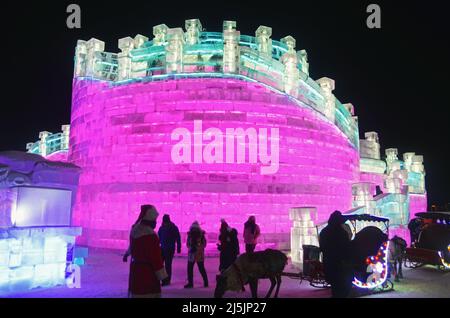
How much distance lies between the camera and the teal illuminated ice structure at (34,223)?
8633 mm

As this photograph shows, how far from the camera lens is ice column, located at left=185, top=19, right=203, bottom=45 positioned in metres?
18.2

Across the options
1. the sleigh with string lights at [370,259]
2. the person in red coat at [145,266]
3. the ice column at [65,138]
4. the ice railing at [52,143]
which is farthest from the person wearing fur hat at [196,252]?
the ice railing at [52,143]

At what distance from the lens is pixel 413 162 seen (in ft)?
108

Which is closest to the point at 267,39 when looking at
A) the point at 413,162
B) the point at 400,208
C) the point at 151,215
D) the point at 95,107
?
the point at 95,107

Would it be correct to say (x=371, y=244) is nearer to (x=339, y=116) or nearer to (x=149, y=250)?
(x=149, y=250)

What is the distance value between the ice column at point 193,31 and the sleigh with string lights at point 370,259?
12531 millimetres

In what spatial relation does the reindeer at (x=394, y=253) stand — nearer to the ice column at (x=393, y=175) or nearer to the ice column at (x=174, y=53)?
the ice column at (x=393, y=175)

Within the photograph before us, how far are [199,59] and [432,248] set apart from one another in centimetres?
1241

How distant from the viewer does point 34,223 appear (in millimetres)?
9430

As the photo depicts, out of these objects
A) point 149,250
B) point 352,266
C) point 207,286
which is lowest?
point 207,286

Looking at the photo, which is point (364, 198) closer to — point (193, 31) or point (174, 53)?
point (174, 53)

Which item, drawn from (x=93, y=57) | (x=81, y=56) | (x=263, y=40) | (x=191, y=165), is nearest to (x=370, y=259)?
(x=191, y=165)
